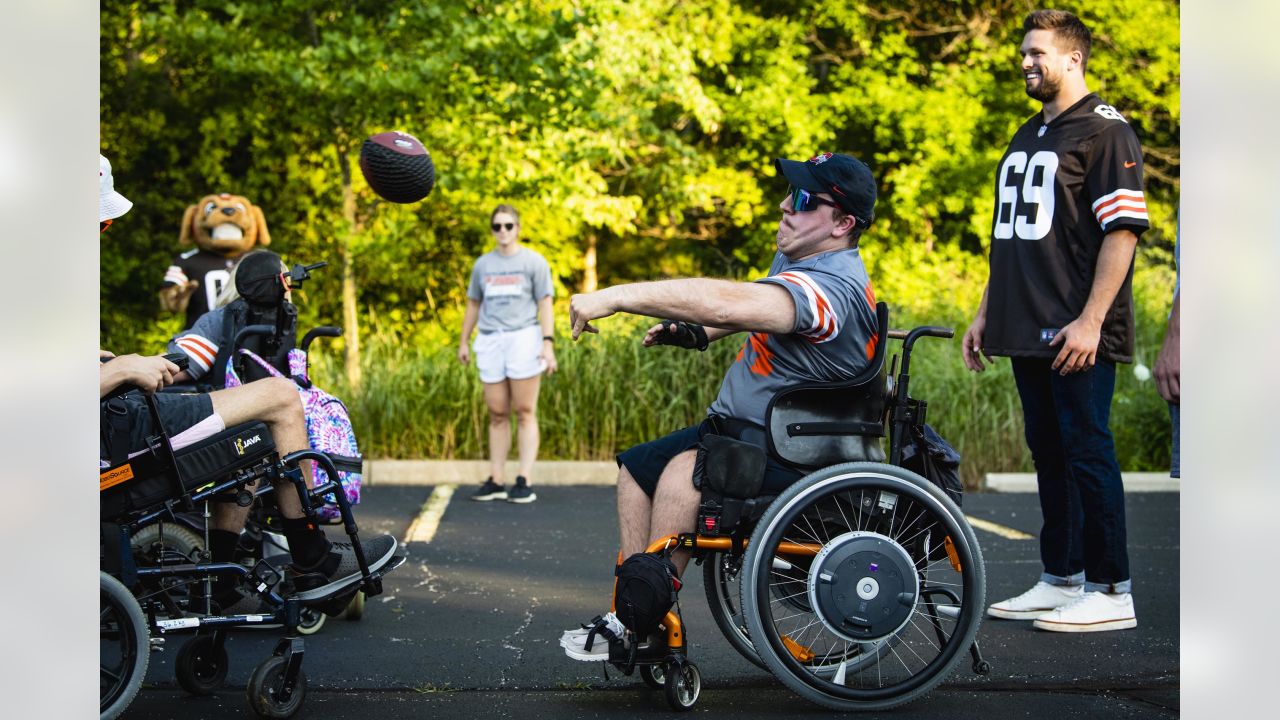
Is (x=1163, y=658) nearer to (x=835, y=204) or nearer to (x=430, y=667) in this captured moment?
(x=835, y=204)

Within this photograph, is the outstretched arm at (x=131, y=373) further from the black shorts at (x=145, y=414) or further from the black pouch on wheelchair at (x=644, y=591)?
the black pouch on wheelchair at (x=644, y=591)

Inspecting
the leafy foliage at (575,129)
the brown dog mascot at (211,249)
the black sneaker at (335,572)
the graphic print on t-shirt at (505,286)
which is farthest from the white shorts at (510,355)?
the black sneaker at (335,572)

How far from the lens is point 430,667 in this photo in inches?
188

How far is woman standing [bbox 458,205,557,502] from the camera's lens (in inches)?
369

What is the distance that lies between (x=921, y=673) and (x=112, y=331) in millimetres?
15181

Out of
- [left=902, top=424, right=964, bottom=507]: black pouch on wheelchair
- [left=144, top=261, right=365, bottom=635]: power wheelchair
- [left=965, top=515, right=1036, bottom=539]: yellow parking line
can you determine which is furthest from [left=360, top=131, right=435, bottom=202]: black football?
[left=965, top=515, right=1036, bottom=539]: yellow parking line

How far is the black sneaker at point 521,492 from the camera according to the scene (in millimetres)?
9419

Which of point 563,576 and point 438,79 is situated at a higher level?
point 438,79

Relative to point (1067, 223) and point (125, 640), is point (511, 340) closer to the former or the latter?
point (1067, 223)

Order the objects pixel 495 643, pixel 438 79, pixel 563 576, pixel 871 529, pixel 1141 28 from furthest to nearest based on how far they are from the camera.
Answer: pixel 1141 28 → pixel 438 79 → pixel 563 576 → pixel 495 643 → pixel 871 529

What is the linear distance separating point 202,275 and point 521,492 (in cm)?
257

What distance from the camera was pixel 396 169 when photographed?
16.9 ft

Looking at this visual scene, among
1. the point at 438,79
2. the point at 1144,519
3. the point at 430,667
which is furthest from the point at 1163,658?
the point at 438,79
